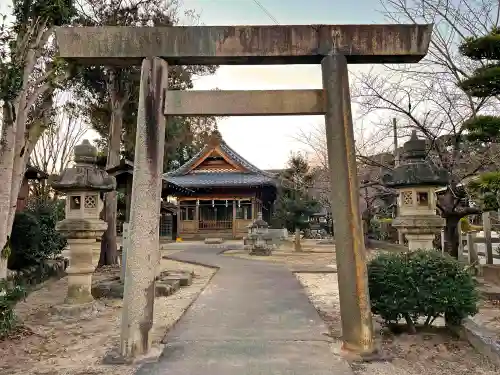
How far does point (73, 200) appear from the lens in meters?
7.42

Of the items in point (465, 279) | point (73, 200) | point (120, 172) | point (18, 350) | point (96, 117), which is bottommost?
point (18, 350)

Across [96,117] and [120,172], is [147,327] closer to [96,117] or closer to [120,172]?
Answer: [120,172]

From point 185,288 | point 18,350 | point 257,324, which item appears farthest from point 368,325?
point 185,288

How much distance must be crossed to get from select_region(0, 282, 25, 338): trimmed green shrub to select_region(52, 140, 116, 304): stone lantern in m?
1.76

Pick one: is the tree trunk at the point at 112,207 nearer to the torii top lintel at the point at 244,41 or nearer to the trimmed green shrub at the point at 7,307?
→ the trimmed green shrub at the point at 7,307

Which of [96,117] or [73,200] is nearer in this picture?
[73,200]

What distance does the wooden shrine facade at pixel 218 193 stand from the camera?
2897cm

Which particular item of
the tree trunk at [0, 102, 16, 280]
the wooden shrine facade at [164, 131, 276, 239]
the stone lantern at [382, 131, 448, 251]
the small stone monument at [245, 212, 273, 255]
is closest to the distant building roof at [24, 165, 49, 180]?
the tree trunk at [0, 102, 16, 280]

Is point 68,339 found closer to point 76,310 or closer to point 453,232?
point 76,310

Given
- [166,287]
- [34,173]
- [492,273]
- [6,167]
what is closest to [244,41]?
[6,167]

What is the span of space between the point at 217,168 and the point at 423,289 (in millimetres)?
26312

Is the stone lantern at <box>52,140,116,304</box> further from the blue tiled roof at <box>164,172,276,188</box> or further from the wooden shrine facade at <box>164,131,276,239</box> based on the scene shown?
the wooden shrine facade at <box>164,131,276,239</box>

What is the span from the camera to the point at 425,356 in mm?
4691

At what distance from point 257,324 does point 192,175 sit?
24.8m
